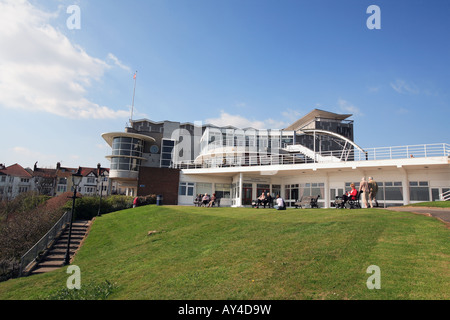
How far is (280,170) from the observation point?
26.8 m

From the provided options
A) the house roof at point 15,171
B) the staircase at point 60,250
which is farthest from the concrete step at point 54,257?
the house roof at point 15,171

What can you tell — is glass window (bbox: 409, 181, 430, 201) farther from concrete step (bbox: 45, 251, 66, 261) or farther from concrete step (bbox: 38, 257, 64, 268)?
concrete step (bbox: 45, 251, 66, 261)

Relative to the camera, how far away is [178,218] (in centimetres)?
1656

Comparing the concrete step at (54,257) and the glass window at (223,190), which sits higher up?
the glass window at (223,190)

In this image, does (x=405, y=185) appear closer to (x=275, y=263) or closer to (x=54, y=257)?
(x=275, y=263)

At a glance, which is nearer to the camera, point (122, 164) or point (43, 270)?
point (43, 270)

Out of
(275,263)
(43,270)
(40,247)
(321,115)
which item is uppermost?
(321,115)

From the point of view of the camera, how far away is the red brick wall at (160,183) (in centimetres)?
3228

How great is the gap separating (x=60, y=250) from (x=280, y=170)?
17867mm

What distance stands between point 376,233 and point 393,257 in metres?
2.07

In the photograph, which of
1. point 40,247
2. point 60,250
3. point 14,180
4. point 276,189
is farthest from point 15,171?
point 40,247

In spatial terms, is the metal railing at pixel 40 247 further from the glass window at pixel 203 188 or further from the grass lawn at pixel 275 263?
the glass window at pixel 203 188

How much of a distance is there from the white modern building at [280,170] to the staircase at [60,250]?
12.5m

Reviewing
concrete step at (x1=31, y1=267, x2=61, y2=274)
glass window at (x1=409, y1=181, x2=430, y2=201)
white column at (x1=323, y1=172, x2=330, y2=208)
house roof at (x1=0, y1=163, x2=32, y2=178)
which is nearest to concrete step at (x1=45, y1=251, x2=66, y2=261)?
concrete step at (x1=31, y1=267, x2=61, y2=274)
